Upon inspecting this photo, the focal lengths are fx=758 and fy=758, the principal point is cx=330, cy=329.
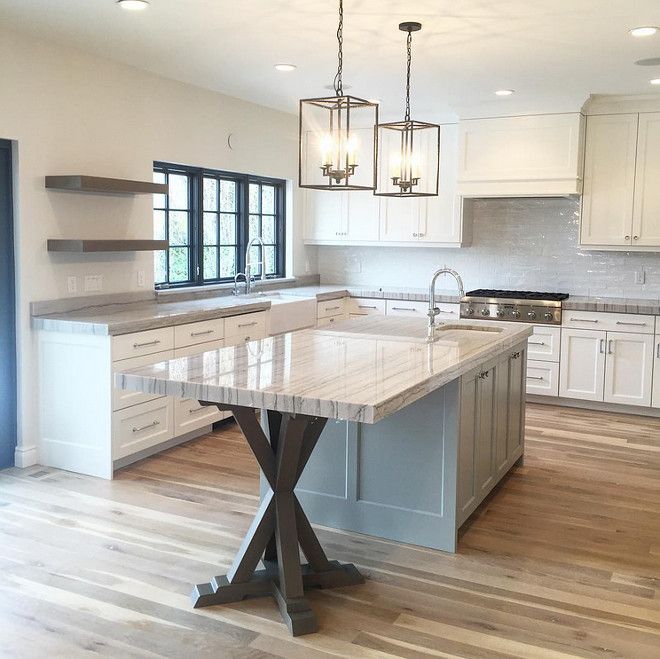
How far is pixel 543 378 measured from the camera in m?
6.19

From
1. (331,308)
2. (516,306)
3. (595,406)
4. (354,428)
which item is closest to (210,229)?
(331,308)

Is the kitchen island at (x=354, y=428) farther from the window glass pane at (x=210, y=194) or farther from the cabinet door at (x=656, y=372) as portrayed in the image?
the window glass pane at (x=210, y=194)

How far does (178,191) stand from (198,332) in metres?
1.42

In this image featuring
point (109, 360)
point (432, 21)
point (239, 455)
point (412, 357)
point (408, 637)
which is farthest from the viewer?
point (239, 455)

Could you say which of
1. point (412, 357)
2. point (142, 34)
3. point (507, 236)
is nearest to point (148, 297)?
point (142, 34)

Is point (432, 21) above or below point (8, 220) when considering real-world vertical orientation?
above

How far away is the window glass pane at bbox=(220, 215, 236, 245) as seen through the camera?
629 centimetres

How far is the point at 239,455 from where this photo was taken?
15.7 feet

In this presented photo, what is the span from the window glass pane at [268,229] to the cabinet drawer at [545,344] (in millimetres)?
2522

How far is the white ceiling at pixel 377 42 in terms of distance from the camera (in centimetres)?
371

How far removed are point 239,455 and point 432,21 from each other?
109 inches

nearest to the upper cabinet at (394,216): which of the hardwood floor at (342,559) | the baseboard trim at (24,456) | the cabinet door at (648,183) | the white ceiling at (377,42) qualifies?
the white ceiling at (377,42)

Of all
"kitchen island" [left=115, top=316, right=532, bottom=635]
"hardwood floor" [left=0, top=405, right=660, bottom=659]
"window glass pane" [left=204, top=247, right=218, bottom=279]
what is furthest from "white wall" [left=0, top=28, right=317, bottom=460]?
"kitchen island" [left=115, top=316, right=532, bottom=635]

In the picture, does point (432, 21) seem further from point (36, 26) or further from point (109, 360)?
point (109, 360)
